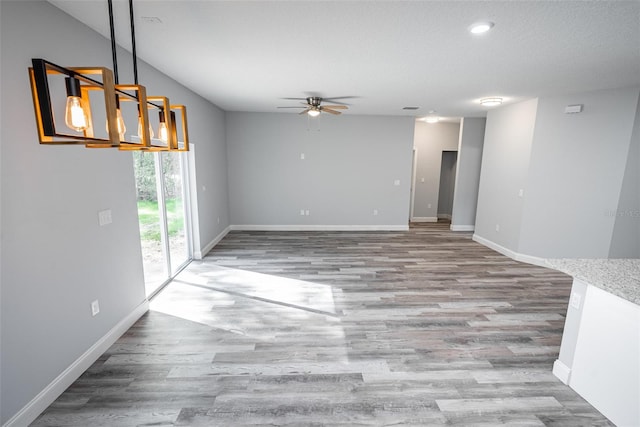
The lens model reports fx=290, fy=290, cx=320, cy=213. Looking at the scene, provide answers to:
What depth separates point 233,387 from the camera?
221cm

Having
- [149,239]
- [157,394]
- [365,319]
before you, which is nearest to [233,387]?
[157,394]

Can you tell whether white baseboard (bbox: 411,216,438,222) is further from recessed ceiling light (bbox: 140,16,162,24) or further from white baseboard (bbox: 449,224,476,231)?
recessed ceiling light (bbox: 140,16,162,24)

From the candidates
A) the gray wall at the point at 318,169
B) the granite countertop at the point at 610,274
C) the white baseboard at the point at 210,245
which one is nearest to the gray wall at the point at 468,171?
the gray wall at the point at 318,169

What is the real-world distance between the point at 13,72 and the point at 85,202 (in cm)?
98

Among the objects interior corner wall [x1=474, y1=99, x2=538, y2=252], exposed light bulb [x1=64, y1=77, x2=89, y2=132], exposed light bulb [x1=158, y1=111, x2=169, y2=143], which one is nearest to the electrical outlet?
exposed light bulb [x1=158, y1=111, x2=169, y2=143]

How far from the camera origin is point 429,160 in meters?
8.40

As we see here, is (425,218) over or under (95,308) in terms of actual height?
under

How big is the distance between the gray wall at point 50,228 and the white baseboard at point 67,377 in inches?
1.6

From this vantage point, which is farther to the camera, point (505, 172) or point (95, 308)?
point (505, 172)

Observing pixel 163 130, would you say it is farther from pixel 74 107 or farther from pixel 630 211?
pixel 630 211

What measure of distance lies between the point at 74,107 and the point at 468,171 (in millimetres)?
7695

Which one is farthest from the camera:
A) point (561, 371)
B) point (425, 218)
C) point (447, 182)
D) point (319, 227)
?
point (447, 182)

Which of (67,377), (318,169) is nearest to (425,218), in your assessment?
(318,169)

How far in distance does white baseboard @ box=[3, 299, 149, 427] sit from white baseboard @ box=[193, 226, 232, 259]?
1.97m
